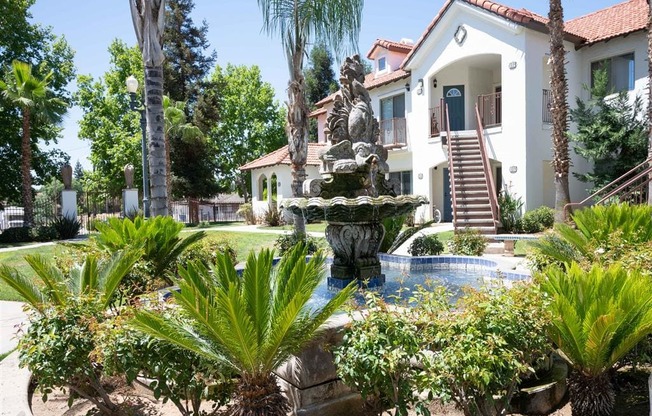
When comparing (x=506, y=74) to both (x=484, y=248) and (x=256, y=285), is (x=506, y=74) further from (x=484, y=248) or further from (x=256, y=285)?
(x=256, y=285)

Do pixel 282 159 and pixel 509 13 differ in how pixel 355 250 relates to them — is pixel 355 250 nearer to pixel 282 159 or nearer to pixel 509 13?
pixel 509 13

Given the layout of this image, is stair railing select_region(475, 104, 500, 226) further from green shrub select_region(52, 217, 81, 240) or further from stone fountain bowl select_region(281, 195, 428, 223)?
green shrub select_region(52, 217, 81, 240)

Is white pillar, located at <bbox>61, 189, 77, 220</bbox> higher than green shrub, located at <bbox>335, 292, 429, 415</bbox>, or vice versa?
white pillar, located at <bbox>61, 189, 77, 220</bbox>

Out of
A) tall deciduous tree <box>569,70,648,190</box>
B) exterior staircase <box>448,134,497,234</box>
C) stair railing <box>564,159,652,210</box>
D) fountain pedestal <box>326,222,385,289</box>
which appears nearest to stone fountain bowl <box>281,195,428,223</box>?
fountain pedestal <box>326,222,385,289</box>

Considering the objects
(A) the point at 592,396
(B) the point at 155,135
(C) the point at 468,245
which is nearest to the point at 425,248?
(C) the point at 468,245

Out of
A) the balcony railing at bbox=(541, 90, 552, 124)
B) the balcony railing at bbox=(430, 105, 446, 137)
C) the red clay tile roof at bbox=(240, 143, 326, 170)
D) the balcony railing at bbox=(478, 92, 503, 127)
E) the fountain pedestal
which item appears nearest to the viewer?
the fountain pedestal

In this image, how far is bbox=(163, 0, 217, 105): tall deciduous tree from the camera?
3512cm

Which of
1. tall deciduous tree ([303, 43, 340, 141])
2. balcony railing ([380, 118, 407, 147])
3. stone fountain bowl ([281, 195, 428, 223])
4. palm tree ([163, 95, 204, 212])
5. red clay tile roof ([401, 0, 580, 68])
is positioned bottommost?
stone fountain bowl ([281, 195, 428, 223])

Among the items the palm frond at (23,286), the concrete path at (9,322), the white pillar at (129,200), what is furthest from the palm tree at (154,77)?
the white pillar at (129,200)

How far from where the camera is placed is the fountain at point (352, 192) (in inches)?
256

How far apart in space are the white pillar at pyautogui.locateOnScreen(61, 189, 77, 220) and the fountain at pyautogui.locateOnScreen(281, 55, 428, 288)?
1850 cm

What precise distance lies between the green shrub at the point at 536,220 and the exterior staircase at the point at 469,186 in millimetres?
1192

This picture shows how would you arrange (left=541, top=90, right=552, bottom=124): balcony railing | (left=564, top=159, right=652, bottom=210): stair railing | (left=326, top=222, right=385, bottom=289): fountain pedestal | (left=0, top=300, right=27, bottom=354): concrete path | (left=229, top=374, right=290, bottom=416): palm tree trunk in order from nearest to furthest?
(left=229, top=374, right=290, bottom=416): palm tree trunk < (left=0, top=300, right=27, bottom=354): concrete path < (left=326, top=222, right=385, bottom=289): fountain pedestal < (left=564, top=159, right=652, bottom=210): stair railing < (left=541, top=90, right=552, bottom=124): balcony railing

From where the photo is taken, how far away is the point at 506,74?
17.9m
